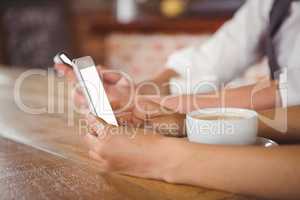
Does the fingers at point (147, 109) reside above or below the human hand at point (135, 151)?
above

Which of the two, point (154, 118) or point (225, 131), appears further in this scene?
point (154, 118)

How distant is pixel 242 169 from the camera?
0.59 metres

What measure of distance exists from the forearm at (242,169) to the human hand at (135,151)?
0.01 metres

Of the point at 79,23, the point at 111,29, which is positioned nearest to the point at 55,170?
the point at 111,29

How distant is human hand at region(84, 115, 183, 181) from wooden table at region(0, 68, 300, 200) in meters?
0.01

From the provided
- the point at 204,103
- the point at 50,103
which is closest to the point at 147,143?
the point at 204,103

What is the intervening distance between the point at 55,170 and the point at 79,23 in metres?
3.30

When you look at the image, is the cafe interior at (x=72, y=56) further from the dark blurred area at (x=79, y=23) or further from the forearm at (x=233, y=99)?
the forearm at (x=233, y=99)

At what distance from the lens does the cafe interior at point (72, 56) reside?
634 mm

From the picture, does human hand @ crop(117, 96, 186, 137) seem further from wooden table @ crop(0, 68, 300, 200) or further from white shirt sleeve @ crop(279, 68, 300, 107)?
white shirt sleeve @ crop(279, 68, 300, 107)

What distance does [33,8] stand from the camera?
140 inches

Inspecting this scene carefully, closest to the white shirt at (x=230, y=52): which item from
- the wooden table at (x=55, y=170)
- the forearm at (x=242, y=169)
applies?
the wooden table at (x=55, y=170)

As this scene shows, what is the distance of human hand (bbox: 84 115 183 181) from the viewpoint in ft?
2.09

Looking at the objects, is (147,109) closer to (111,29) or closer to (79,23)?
(111,29)
